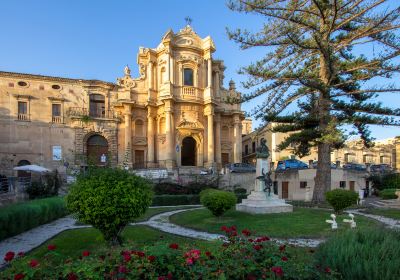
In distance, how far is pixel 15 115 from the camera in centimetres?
3016

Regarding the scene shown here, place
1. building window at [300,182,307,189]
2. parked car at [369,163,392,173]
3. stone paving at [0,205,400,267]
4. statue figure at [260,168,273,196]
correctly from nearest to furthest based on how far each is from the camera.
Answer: stone paving at [0,205,400,267]
statue figure at [260,168,273,196]
building window at [300,182,307,189]
parked car at [369,163,392,173]

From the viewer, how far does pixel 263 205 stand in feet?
45.1

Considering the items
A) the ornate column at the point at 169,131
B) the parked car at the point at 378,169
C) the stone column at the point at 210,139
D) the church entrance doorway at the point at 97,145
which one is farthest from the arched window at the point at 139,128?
the parked car at the point at 378,169

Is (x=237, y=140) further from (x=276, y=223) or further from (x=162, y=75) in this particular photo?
(x=276, y=223)

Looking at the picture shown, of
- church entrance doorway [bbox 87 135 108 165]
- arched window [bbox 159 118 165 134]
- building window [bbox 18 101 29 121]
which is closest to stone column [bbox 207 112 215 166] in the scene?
arched window [bbox 159 118 165 134]

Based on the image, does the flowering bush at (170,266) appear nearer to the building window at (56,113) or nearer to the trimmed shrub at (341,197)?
the trimmed shrub at (341,197)

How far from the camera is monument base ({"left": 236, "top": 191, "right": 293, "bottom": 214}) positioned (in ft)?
44.7

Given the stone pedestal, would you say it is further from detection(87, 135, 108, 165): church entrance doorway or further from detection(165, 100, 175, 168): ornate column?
detection(87, 135, 108, 165): church entrance doorway

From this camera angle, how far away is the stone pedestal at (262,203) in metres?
13.7

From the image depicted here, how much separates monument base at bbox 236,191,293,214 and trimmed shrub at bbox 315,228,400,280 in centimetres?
888

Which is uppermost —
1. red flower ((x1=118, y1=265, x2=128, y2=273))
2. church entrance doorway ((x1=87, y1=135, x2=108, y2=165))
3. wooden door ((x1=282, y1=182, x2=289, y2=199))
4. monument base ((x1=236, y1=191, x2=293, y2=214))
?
church entrance doorway ((x1=87, y1=135, x2=108, y2=165))

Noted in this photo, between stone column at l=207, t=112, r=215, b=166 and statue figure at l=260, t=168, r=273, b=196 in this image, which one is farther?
stone column at l=207, t=112, r=215, b=166

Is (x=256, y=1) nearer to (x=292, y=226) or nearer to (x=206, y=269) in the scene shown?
(x=292, y=226)

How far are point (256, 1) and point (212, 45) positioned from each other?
2005 cm
